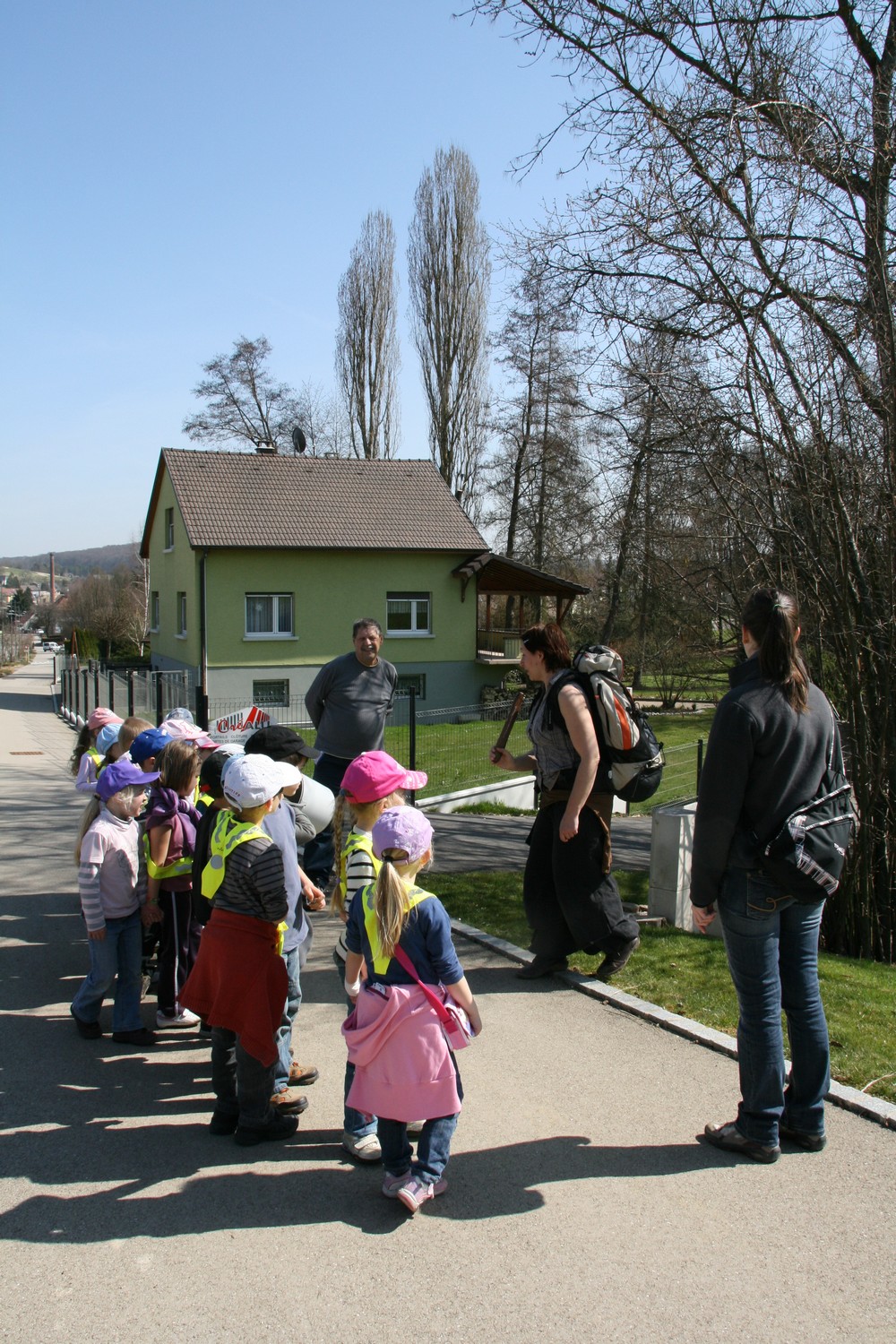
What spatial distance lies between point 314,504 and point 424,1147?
25.7 m

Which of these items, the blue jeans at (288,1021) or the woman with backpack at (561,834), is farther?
the woman with backpack at (561,834)

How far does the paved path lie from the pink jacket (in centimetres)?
35

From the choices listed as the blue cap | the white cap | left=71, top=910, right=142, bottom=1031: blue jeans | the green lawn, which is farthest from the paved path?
the blue cap

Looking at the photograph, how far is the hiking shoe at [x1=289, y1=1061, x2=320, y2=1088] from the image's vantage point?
4.10 meters

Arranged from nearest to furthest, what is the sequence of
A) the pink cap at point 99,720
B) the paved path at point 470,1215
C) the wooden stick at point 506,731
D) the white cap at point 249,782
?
the paved path at point 470,1215 → the white cap at point 249,782 → the wooden stick at point 506,731 → the pink cap at point 99,720

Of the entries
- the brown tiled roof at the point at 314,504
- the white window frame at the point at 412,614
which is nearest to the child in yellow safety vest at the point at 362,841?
the brown tiled roof at the point at 314,504

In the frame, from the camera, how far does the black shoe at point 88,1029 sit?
462 cm

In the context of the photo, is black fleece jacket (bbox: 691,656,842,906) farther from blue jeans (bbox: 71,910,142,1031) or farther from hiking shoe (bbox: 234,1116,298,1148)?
blue jeans (bbox: 71,910,142,1031)

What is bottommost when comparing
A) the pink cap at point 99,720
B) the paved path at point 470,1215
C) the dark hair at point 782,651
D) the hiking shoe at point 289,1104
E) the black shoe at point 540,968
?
the paved path at point 470,1215

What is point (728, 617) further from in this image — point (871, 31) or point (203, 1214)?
point (203, 1214)

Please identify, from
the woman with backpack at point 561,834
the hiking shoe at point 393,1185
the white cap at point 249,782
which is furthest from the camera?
the woman with backpack at point 561,834

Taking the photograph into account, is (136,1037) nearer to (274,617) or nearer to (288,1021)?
(288,1021)

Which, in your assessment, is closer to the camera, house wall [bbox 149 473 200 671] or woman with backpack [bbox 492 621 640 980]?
woman with backpack [bbox 492 621 640 980]

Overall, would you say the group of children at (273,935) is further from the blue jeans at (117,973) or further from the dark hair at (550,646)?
the dark hair at (550,646)
